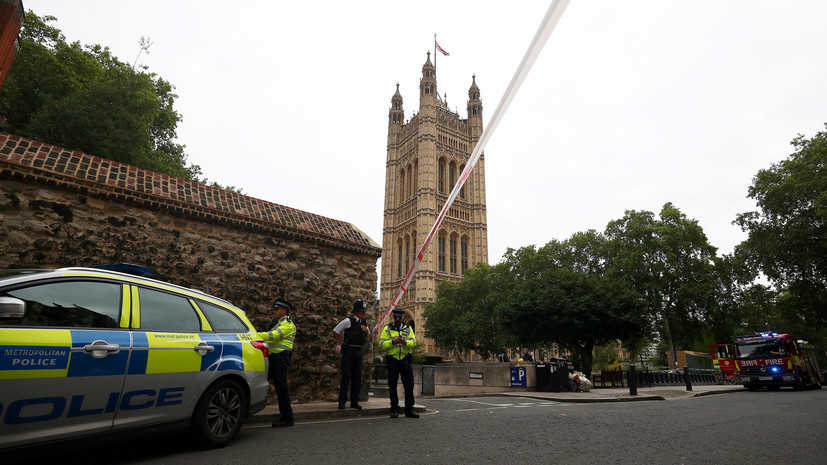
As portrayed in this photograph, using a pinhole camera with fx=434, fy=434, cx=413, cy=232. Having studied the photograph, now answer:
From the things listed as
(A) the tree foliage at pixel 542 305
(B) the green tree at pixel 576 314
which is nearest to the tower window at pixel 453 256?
(A) the tree foliage at pixel 542 305

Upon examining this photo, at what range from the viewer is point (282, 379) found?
19.2 ft

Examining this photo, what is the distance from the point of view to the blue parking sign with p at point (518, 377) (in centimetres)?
1698

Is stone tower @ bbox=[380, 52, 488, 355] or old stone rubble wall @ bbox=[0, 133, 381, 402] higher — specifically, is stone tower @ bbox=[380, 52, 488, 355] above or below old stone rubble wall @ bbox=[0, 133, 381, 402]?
above

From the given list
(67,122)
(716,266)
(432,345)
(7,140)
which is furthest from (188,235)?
(432,345)

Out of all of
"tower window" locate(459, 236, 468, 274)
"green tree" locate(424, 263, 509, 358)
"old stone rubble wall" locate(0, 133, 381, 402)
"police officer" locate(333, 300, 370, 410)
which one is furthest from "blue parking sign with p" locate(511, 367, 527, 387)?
"tower window" locate(459, 236, 468, 274)

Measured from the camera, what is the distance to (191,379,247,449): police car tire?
4109 millimetres

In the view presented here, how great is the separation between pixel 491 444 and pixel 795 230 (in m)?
26.6

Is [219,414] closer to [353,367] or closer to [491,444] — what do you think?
[491,444]

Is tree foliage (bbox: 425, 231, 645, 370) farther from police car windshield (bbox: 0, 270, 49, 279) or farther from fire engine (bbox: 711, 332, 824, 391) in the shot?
police car windshield (bbox: 0, 270, 49, 279)

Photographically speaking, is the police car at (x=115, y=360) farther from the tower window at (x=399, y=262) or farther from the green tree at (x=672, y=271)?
the tower window at (x=399, y=262)

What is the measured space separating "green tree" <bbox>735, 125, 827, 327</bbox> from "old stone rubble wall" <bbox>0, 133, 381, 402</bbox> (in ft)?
80.5

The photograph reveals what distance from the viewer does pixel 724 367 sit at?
24.0 metres

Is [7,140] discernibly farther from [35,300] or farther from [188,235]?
[35,300]

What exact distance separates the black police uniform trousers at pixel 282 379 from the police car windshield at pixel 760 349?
20306 millimetres
